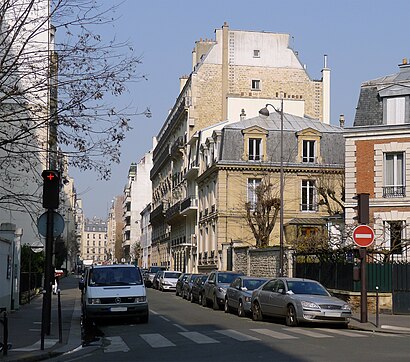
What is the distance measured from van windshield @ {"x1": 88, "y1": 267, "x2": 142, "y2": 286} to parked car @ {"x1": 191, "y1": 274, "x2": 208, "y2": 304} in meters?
10.5

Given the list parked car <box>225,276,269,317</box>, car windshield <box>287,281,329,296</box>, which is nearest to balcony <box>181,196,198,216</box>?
parked car <box>225,276,269,317</box>

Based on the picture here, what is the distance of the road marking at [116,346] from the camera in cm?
1686

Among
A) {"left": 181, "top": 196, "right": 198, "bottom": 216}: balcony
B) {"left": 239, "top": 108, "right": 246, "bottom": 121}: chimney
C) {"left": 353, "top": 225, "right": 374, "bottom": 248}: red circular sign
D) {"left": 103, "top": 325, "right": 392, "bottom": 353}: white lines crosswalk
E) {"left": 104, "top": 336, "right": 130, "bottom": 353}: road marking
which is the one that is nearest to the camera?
{"left": 104, "top": 336, "right": 130, "bottom": 353}: road marking

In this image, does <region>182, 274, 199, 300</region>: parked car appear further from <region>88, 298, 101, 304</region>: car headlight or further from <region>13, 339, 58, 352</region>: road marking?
<region>13, 339, 58, 352</region>: road marking

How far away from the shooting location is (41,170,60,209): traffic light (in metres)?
18.3

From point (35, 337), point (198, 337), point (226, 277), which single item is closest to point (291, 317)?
point (198, 337)

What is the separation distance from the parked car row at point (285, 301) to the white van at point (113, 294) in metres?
3.83

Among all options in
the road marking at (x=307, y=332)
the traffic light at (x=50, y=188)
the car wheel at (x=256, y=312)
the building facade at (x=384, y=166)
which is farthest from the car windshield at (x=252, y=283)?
the traffic light at (x=50, y=188)

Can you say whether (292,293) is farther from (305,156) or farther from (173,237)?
(173,237)

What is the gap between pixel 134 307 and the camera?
23.7m

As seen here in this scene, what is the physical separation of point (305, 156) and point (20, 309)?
102 feet

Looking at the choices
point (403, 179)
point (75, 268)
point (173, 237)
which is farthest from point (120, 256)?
point (403, 179)

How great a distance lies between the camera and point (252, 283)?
28.5 meters

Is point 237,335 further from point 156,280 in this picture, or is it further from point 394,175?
point 156,280
